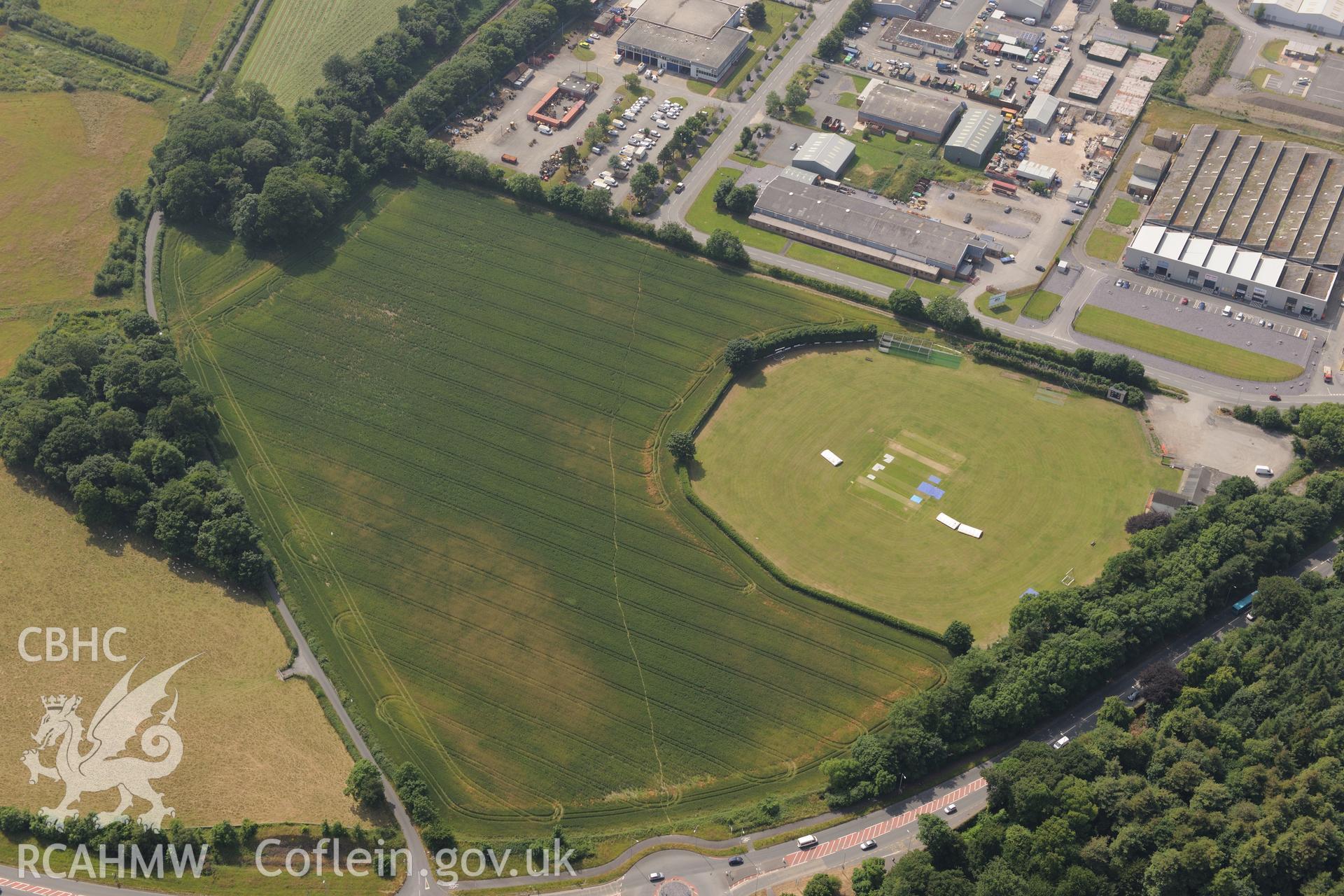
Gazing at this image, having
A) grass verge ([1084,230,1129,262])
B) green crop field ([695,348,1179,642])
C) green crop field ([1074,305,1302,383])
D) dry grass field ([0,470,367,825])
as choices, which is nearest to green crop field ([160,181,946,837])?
green crop field ([695,348,1179,642])

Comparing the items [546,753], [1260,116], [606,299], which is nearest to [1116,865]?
[546,753]

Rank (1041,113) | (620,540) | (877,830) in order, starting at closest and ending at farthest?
(877,830)
(620,540)
(1041,113)

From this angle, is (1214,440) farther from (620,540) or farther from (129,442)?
(129,442)

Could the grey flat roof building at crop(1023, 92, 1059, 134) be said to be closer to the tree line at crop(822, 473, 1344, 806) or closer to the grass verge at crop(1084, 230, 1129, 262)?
the grass verge at crop(1084, 230, 1129, 262)

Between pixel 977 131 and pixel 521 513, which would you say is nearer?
pixel 521 513

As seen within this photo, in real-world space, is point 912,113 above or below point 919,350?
above

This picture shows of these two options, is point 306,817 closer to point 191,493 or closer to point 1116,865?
point 191,493

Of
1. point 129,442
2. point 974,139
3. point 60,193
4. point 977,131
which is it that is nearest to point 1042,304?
point 974,139
